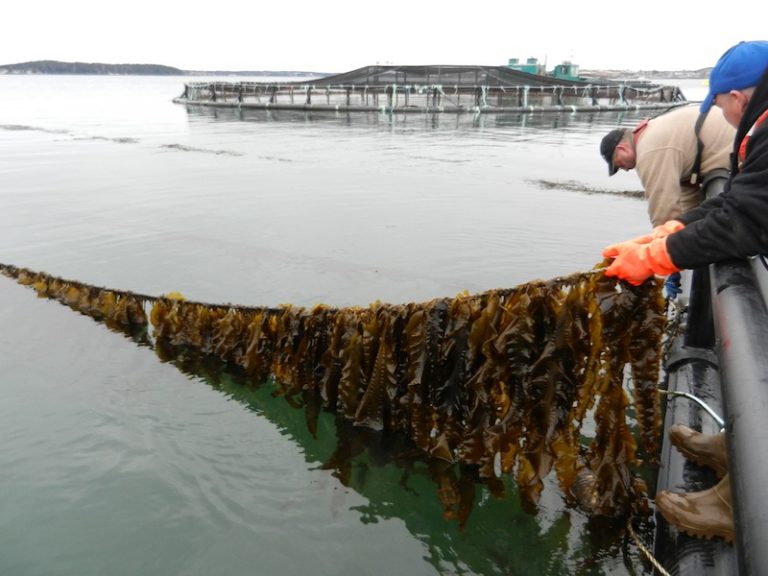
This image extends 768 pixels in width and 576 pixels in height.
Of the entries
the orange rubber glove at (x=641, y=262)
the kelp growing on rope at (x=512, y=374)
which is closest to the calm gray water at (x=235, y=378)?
the kelp growing on rope at (x=512, y=374)

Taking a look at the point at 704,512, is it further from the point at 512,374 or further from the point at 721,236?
the point at 721,236

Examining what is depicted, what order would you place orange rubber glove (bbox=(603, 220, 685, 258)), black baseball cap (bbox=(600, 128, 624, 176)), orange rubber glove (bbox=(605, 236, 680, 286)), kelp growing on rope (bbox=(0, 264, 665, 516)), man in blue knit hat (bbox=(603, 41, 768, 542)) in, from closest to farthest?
man in blue knit hat (bbox=(603, 41, 768, 542)) < orange rubber glove (bbox=(605, 236, 680, 286)) < orange rubber glove (bbox=(603, 220, 685, 258)) < kelp growing on rope (bbox=(0, 264, 665, 516)) < black baseball cap (bbox=(600, 128, 624, 176))

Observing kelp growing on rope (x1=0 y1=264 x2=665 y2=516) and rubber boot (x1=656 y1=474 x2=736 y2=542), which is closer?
rubber boot (x1=656 y1=474 x2=736 y2=542)

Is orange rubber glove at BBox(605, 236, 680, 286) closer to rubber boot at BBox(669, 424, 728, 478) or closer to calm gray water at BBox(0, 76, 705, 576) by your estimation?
rubber boot at BBox(669, 424, 728, 478)

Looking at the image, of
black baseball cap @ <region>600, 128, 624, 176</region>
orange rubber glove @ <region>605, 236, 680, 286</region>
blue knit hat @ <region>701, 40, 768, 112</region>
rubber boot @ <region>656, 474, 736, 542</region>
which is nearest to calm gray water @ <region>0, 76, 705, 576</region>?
rubber boot @ <region>656, 474, 736, 542</region>

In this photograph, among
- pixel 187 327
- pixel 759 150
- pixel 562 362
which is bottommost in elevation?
pixel 187 327

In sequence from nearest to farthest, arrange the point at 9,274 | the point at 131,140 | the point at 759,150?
the point at 759,150 → the point at 9,274 → the point at 131,140

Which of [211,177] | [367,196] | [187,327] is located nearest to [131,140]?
[211,177]

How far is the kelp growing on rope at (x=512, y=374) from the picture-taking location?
266 centimetres

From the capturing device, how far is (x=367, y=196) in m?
12.4

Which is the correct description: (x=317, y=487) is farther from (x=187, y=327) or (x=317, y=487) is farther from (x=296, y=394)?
(x=187, y=327)

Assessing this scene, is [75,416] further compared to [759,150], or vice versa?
[75,416]

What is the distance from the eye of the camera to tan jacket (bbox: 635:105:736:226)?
13.1 ft

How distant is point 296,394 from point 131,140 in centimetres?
2321
